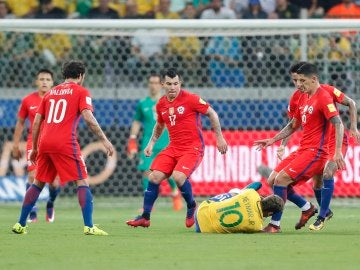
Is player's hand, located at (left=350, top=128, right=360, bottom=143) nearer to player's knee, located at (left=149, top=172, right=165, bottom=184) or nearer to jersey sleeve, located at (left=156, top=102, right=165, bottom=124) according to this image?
player's knee, located at (left=149, top=172, right=165, bottom=184)

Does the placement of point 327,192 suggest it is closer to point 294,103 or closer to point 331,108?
point 331,108

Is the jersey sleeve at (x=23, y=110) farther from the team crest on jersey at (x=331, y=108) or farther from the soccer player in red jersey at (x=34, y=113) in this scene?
the team crest on jersey at (x=331, y=108)

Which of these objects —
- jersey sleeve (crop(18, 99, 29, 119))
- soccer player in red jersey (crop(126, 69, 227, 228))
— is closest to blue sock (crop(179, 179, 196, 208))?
soccer player in red jersey (crop(126, 69, 227, 228))

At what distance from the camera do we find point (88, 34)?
19.0 metres

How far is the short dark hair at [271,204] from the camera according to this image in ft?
37.8

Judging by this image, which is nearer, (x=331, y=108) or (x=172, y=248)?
(x=172, y=248)

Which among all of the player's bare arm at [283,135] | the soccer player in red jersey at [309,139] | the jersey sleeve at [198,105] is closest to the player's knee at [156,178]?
the jersey sleeve at [198,105]

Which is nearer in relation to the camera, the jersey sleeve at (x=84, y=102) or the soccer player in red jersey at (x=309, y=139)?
the jersey sleeve at (x=84, y=102)

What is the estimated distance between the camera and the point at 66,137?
36.7ft

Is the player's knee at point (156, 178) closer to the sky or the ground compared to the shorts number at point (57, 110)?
closer to the ground

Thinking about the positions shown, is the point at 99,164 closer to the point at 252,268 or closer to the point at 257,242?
the point at 257,242

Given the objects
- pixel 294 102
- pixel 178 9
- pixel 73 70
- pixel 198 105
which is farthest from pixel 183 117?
pixel 178 9

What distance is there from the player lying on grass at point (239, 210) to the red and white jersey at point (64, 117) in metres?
1.60

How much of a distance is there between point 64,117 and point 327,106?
2.85 meters
